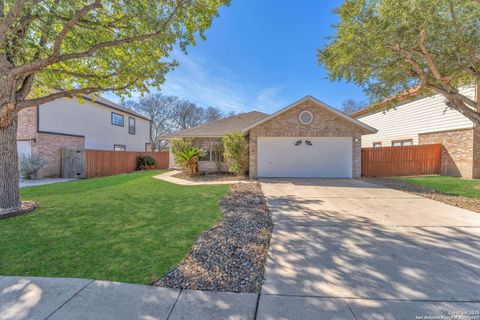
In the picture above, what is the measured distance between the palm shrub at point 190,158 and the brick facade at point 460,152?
1537cm

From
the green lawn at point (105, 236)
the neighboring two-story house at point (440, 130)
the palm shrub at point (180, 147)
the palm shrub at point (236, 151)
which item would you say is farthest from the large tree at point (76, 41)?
the neighboring two-story house at point (440, 130)

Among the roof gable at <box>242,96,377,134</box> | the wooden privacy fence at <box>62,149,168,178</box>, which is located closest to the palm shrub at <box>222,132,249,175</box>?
the roof gable at <box>242,96,377,134</box>

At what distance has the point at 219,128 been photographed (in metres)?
15.0

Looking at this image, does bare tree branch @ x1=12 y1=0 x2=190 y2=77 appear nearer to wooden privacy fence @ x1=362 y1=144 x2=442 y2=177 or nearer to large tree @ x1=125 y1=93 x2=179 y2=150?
wooden privacy fence @ x1=362 y1=144 x2=442 y2=177

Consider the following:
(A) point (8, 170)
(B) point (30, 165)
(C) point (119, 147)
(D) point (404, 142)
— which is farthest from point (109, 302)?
(C) point (119, 147)

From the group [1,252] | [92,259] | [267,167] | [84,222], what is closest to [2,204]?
[84,222]

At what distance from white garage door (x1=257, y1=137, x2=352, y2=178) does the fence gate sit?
11.7 m

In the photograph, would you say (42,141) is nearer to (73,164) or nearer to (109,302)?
(73,164)

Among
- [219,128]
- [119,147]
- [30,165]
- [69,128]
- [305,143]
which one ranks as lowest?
[30,165]

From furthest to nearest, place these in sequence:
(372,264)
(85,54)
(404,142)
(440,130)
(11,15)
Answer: (404,142) → (440,130) → (85,54) → (11,15) → (372,264)

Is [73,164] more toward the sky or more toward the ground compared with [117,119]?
more toward the ground

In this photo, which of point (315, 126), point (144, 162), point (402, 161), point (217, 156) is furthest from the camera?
point (144, 162)

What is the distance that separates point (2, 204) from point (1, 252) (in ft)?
9.96

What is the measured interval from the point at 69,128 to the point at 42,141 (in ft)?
7.19
